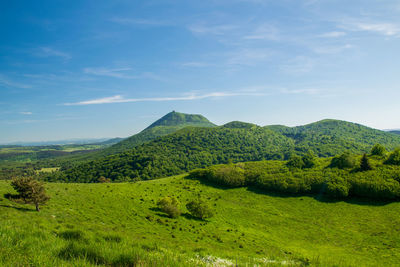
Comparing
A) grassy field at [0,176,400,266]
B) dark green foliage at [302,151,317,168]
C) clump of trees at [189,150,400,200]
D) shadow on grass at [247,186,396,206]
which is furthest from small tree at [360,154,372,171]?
dark green foliage at [302,151,317,168]

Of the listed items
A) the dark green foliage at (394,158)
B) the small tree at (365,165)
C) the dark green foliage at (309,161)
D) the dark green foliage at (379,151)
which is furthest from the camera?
the dark green foliage at (309,161)

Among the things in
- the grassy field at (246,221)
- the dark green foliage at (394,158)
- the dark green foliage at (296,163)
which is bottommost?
the grassy field at (246,221)

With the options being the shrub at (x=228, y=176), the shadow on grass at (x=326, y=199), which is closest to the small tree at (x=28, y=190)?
the shrub at (x=228, y=176)

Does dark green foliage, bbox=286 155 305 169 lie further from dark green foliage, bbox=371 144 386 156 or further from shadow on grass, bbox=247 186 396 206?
dark green foliage, bbox=371 144 386 156

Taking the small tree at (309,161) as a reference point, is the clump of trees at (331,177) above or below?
below

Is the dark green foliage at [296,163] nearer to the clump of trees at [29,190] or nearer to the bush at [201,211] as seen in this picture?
the bush at [201,211]

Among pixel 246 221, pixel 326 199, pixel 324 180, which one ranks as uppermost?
pixel 324 180

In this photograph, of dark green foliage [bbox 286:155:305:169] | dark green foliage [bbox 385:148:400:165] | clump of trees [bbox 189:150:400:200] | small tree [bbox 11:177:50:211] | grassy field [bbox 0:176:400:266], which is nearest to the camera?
small tree [bbox 11:177:50:211]

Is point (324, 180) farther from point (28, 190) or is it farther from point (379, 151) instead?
point (28, 190)

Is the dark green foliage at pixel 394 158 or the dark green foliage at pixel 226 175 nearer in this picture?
the dark green foliage at pixel 394 158

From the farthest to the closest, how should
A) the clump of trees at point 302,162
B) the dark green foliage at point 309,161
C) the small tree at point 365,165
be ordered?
the clump of trees at point 302,162, the dark green foliage at point 309,161, the small tree at point 365,165

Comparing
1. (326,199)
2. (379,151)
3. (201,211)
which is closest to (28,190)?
(201,211)

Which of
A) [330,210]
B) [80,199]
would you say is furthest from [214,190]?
[80,199]

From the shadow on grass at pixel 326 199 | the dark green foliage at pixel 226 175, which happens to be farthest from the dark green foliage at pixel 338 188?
the dark green foliage at pixel 226 175
